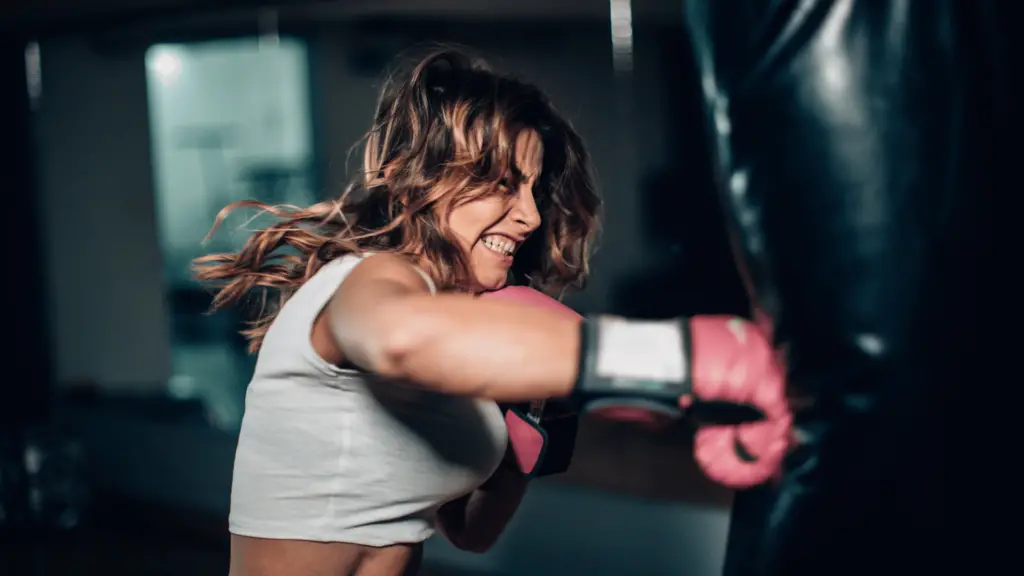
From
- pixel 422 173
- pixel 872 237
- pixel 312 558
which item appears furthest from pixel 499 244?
pixel 872 237

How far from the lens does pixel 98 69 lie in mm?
4254

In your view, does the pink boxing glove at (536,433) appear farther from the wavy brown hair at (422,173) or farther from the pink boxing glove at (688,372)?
the pink boxing glove at (688,372)

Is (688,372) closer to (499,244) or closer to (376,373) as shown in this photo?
(376,373)

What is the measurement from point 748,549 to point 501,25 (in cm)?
315

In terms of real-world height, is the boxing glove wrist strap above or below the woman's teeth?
below

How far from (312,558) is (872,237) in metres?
0.71

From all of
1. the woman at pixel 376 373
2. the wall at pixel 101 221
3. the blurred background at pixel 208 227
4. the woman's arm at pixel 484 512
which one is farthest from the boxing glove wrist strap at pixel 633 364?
the wall at pixel 101 221

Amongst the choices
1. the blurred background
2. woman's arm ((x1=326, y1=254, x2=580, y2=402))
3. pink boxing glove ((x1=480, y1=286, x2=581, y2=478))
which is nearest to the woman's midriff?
pink boxing glove ((x1=480, y1=286, x2=581, y2=478))

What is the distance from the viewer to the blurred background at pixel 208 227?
3221mm

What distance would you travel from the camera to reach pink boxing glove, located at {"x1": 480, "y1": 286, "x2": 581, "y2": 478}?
3.62ft

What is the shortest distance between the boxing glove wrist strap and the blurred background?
6.80ft

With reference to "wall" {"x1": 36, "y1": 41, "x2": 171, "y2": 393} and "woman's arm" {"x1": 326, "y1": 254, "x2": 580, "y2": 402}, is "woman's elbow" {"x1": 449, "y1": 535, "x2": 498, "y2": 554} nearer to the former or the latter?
"woman's arm" {"x1": 326, "y1": 254, "x2": 580, "y2": 402}

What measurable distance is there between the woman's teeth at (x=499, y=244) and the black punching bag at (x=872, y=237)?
489 millimetres

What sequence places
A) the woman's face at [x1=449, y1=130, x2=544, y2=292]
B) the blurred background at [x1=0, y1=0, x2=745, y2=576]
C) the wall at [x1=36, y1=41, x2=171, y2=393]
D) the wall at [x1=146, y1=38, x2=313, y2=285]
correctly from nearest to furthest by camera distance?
the woman's face at [x1=449, y1=130, x2=544, y2=292], the blurred background at [x1=0, y1=0, x2=745, y2=576], the wall at [x1=146, y1=38, x2=313, y2=285], the wall at [x1=36, y1=41, x2=171, y2=393]
